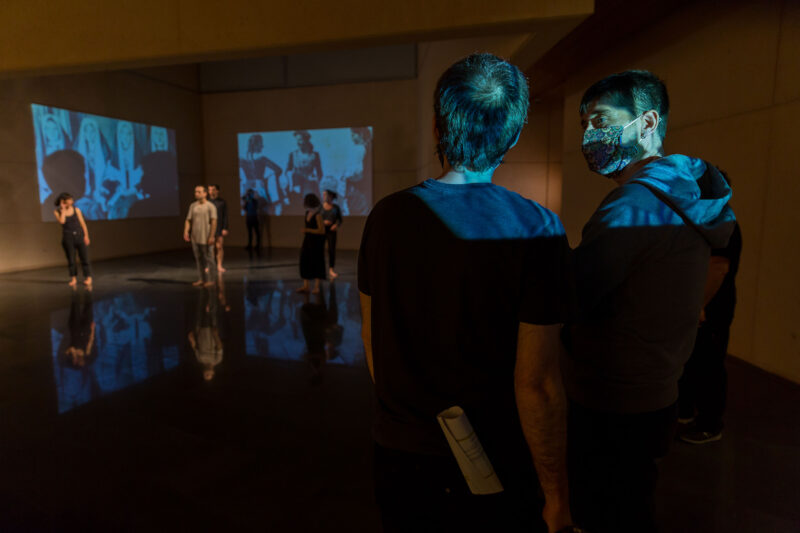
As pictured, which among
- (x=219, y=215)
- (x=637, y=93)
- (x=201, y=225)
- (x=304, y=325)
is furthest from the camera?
(x=219, y=215)

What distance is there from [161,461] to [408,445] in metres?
2.08

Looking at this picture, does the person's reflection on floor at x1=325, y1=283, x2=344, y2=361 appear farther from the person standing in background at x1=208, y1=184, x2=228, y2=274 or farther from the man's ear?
the person standing in background at x1=208, y1=184, x2=228, y2=274

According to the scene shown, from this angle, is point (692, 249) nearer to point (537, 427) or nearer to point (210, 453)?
point (537, 427)

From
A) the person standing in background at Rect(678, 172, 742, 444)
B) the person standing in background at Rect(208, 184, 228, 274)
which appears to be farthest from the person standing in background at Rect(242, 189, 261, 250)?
the person standing in background at Rect(678, 172, 742, 444)

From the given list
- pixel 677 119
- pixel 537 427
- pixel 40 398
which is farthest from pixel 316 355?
pixel 677 119

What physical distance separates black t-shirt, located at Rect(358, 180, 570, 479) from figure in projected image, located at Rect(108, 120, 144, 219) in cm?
1208

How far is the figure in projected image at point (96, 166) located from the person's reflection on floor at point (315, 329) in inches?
272

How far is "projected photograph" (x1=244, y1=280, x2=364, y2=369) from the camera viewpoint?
420 centimetres

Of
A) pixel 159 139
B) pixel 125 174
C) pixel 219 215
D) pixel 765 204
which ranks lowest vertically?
pixel 219 215

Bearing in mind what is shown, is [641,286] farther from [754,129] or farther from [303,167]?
→ [303,167]

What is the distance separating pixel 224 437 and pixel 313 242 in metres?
3.94

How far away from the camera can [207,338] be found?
15.3ft

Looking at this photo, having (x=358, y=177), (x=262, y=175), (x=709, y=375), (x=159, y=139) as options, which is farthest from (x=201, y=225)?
(x=709, y=375)

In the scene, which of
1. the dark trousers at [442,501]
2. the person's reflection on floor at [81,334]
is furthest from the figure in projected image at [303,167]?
the dark trousers at [442,501]
